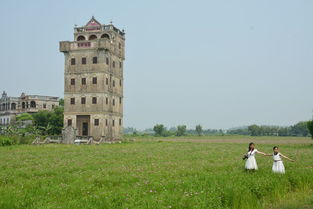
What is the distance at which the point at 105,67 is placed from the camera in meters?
53.4

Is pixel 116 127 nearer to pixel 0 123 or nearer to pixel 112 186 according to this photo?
pixel 112 186

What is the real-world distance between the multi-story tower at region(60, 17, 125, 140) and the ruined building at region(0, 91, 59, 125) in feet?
139

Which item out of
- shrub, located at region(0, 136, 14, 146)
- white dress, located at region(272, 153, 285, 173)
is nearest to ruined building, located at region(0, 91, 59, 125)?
shrub, located at region(0, 136, 14, 146)

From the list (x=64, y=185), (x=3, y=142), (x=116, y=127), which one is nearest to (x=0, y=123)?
(x=116, y=127)

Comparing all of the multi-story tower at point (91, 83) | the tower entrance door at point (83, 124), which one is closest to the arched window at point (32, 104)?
the multi-story tower at point (91, 83)

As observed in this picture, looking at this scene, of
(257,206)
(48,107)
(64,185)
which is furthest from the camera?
(48,107)

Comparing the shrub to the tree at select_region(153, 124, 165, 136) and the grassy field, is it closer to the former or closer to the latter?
the grassy field

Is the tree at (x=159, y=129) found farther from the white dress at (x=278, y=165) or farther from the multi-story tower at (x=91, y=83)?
the white dress at (x=278, y=165)

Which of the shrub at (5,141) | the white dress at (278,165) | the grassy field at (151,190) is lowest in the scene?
the grassy field at (151,190)

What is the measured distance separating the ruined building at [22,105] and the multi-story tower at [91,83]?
139ft

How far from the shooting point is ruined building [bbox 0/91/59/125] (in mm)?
93125

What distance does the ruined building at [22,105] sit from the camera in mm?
93125

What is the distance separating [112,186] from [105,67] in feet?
140

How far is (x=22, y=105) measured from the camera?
3787 inches
